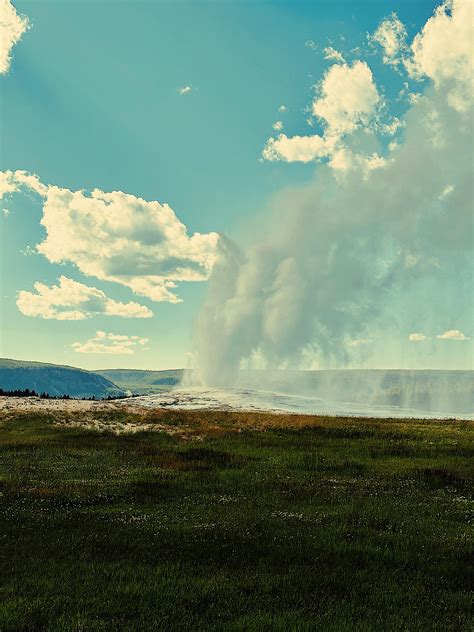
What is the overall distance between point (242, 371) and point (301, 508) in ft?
497

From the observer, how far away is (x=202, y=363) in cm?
15762

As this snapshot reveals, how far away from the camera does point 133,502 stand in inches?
734

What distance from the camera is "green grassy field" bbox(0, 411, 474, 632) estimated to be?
8852 mm

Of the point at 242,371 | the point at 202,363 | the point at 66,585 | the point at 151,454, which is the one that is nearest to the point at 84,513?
the point at 66,585

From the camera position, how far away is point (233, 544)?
13109 mm

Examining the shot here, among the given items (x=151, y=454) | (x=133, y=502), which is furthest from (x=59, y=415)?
(x=133, y=502)

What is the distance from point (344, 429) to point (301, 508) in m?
34.9

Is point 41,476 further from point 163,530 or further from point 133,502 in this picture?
point 163,530

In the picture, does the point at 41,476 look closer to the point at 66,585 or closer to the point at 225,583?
the point at 66,585

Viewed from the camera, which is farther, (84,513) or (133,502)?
(133,502)

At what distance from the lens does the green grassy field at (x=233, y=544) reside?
885 cm

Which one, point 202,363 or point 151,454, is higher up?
point 202,363

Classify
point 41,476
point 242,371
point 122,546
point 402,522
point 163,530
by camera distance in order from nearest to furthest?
point 122,546, point 163,530, point 402,522, point 41,476, point 242,371

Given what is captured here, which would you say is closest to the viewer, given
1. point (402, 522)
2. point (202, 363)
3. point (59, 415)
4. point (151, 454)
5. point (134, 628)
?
point (134, 628)
